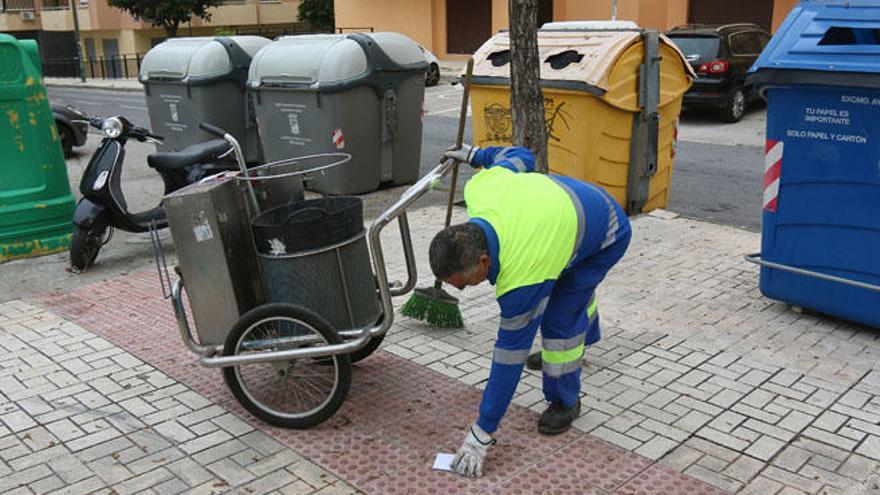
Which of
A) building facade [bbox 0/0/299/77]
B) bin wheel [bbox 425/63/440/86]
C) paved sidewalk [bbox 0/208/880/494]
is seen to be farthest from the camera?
building facade [bbox 0/0/299/77]

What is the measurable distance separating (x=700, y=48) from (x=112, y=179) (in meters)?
11.0

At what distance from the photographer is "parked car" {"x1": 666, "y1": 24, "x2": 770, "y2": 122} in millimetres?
13938

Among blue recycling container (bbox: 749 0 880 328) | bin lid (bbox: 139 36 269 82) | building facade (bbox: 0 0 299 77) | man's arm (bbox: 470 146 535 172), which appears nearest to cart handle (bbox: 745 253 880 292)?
blue recycling container (bbox: 749 0 880 328)

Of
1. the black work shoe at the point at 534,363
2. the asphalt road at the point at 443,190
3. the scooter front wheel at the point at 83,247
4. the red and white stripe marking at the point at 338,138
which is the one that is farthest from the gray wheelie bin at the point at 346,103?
the black work shoe at the point at 534,363

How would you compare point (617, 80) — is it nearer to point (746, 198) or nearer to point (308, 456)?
point (746, 198)

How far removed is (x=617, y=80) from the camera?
7.20 metres

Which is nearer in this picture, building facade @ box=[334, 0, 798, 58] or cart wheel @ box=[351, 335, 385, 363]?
cart wheel @ box=[351, 335, 385, 363]

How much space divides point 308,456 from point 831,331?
3319 millimetres

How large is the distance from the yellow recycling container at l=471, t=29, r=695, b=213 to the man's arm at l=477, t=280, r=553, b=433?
4294 mm

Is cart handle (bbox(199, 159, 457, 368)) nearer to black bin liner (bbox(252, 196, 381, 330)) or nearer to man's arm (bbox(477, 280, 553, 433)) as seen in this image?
black bin liner (bbox(252, 196, 381, 330))

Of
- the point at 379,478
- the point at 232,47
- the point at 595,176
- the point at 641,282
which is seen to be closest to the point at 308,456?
the point at 379,478

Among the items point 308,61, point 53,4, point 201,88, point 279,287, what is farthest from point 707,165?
point 53,4

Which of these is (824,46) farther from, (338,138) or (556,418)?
Result: (338,138)

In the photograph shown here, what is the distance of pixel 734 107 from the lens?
14.2m
